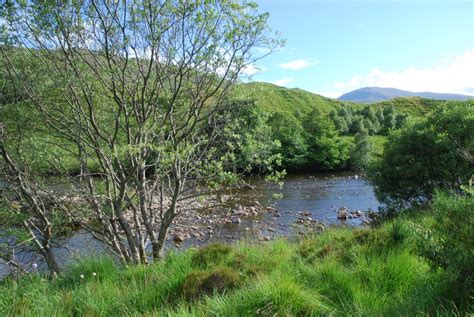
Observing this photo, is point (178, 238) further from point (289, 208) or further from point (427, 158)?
point (427, 158)

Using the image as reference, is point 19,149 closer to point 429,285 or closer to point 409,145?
point 429,285

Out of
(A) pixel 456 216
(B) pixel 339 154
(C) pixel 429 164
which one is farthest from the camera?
(B) pixel 339 154

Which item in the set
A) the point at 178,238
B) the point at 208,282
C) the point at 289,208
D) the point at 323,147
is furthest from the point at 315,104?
the point at 208,282

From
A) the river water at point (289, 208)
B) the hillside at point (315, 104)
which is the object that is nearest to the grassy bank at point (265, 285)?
the river water at point (289, 208)

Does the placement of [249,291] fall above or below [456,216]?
below

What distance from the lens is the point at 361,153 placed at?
146 ft

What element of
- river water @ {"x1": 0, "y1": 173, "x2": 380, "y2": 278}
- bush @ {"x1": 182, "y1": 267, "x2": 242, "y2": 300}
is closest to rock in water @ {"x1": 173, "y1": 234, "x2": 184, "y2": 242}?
river water @ {"x1": 0, "y1": 173, "x2": 380, "y2": 278}

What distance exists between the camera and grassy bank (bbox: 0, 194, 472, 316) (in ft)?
13.1

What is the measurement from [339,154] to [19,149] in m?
39.6

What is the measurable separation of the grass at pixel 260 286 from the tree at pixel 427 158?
10.2 m

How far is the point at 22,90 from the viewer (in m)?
7.92

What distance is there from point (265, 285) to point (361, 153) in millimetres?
43079

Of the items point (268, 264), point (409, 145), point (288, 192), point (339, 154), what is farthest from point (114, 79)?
point (339, 154)

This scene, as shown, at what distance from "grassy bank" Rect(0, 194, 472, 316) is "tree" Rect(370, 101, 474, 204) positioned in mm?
10072
